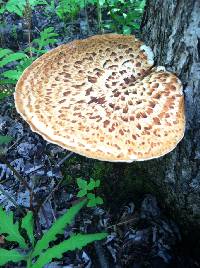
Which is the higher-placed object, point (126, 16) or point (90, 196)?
point (126, 16)

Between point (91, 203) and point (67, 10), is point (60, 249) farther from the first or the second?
point (67, 10)

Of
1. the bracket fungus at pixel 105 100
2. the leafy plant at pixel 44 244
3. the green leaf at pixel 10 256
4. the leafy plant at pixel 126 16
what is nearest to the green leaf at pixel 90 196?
the leafy plant at pixel 44 244

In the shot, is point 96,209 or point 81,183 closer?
point 81,183

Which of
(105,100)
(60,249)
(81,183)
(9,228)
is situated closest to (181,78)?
(105,100)

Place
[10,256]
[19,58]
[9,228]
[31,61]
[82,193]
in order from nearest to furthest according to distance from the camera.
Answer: [10,256] → [9,228] → [82,193] → [19,58] → [31,61]

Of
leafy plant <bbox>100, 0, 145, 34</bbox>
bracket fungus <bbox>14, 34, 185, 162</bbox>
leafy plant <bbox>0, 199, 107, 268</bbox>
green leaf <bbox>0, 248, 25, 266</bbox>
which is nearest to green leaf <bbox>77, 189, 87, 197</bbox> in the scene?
leafy plant <bbox>0, 199, 107, 268</bbox>

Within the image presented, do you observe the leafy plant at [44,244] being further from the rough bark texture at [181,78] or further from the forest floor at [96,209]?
the rough bark texture at [181,78]
